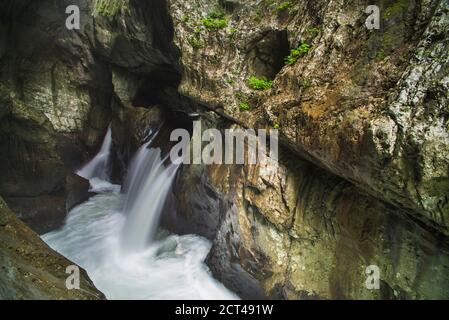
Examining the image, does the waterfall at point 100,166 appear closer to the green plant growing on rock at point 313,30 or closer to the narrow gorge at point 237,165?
the narrow gorge at point 237,165

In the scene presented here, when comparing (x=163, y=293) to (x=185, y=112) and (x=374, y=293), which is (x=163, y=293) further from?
(x=185, y=112)

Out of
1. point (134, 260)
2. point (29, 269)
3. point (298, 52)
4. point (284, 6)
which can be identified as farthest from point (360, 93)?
point (134, 260)

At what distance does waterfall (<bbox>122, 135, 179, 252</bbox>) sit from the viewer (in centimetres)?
841

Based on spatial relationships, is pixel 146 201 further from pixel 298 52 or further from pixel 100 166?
pixel 298 52

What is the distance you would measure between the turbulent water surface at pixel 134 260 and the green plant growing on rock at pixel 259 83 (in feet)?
12.8

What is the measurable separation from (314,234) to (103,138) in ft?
33.6

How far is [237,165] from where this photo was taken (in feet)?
20.6

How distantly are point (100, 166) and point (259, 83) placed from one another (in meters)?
8.71

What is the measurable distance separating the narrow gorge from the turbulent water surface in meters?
0.04

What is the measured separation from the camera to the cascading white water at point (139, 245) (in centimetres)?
672

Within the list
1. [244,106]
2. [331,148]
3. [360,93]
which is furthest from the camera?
[244,106]

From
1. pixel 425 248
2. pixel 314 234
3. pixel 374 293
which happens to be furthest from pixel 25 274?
pixel 425 248

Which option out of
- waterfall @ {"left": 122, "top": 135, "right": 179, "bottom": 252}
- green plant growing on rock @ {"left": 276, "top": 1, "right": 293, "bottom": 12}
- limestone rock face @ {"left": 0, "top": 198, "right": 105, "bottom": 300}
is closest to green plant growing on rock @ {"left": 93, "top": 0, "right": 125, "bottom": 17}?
waterfall @ {"left": 122, "top": 135, "right": 179, "bottom": 252}

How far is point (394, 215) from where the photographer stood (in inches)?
171
